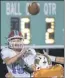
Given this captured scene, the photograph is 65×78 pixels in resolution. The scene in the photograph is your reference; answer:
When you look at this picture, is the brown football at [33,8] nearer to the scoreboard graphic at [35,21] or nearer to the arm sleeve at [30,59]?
the scoreboard graphic at [35,21]

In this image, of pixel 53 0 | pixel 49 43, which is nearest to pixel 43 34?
pixel 49 43

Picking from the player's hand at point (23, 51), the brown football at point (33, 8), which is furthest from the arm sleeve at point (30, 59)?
the brown football at point (33, 8)

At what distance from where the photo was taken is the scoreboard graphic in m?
4.55

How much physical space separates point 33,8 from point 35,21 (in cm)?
16

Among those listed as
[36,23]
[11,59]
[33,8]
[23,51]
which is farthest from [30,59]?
[33,8]

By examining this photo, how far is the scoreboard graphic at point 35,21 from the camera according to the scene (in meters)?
4.55

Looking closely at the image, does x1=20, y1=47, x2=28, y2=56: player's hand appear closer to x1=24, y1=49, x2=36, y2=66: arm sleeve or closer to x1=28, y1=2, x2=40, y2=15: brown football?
x1=24, y1=49, x2=36, y2=66: arm sleeve

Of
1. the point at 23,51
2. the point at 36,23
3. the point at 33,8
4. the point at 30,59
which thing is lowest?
the point at 30,59

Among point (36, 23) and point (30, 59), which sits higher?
point (36, 23)

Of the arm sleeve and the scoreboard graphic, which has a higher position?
the scoreboard graphic

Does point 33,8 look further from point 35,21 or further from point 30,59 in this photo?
point 30,59

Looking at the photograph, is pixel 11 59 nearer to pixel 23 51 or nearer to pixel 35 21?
pixel 23 51

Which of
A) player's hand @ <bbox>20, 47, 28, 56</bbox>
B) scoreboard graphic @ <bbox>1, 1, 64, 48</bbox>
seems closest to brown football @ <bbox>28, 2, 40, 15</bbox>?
scoreboard graphic @ <bbox>1, 1, 64, 48</bbox>

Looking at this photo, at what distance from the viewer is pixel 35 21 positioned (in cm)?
456
